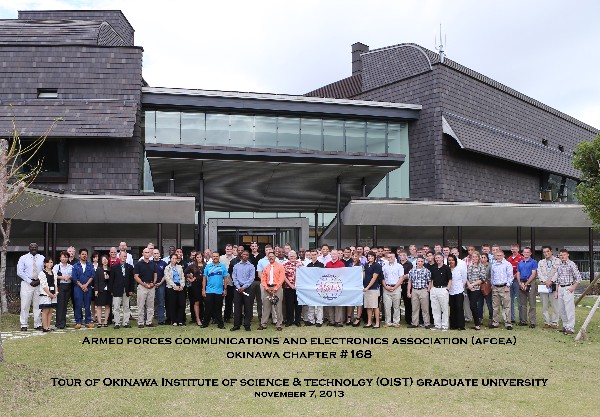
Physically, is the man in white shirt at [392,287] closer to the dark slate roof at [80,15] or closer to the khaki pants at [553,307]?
the khaki pants at [553,307]

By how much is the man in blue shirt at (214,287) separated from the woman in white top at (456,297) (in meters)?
5.20

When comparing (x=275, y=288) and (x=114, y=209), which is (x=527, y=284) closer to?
(x=275, y=288)

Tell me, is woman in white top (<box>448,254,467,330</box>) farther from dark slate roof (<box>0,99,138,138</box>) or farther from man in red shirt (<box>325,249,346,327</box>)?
dark slate roof (<box>0,99,138,138</box>)

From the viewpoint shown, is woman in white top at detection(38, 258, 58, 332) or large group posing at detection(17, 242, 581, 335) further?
large group posing at detection(17, 242, 581, 335)

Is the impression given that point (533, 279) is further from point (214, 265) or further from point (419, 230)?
point (419, 230)

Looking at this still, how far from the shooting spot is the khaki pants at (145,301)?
43.4 feet

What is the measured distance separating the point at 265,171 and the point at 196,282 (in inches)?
390

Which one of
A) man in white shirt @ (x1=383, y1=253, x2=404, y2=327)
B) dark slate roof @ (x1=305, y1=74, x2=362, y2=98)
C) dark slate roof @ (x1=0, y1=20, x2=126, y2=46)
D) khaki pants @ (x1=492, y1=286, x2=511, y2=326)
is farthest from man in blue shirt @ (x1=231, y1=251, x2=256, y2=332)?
dark slate roof @ (x1=305, y1=74, x2=362, y2=98)

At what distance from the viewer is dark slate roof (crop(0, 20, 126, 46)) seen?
28.0m

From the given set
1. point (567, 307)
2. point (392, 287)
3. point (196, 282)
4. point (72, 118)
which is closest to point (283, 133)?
point (72, 118)

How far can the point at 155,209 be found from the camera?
21.1 meters

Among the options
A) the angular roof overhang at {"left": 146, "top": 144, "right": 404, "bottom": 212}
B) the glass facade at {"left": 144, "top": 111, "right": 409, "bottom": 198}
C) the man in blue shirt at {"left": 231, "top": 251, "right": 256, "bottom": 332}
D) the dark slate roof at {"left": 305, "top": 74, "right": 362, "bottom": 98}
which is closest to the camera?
the man in blue shirt at {"left": 231, "top": 251, "right": 256, "bottom": 332}

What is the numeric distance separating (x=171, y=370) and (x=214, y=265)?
458 cm

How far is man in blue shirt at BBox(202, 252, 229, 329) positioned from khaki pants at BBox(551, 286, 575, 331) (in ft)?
24.9
